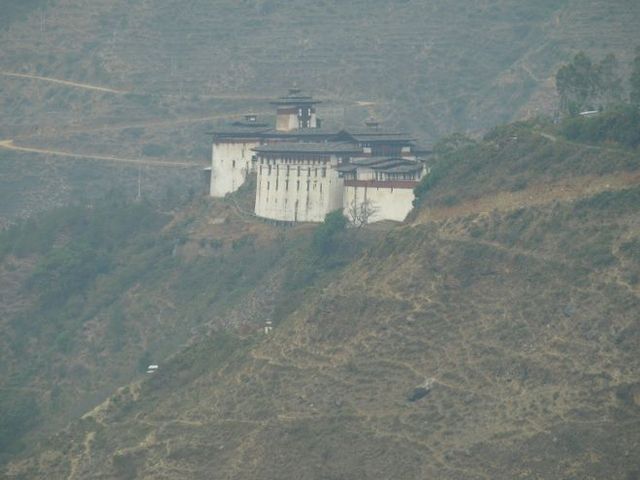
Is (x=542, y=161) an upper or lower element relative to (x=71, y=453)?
upper

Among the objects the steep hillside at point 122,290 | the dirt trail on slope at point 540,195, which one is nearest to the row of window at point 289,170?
the steep hillside at point 122,290

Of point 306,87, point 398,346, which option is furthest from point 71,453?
point 306,87

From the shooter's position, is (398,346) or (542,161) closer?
(398,346)

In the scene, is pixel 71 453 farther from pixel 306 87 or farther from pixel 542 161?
pixel 306 87

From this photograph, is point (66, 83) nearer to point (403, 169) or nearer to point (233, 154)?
point (233, 154)

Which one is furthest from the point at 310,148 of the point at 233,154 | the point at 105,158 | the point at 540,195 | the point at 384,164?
the point at 105,158

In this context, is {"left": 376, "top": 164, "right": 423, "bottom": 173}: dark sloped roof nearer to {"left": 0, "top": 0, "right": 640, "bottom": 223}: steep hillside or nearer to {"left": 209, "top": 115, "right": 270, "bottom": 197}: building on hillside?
{"left": 209, "top": 115, "right": 270, "bottom": 197}: building on hillside

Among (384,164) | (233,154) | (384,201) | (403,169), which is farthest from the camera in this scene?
(233,154)

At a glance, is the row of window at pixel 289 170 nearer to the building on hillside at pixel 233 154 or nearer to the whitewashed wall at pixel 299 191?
the whitewashed wall at pixel 299 191
